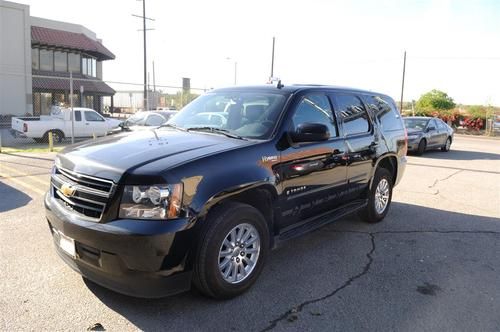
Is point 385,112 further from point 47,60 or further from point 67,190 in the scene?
point 47,60

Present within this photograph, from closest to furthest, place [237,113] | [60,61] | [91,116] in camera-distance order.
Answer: [237,113] → [91,116] → [60,61]

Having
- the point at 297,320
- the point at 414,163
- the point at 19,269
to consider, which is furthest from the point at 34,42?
the point at 297,320

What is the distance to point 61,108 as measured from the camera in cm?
2134

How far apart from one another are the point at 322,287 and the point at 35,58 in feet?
113

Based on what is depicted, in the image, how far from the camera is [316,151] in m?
4.59

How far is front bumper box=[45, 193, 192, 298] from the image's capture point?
10.2 feet

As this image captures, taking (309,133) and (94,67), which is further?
(94,67)

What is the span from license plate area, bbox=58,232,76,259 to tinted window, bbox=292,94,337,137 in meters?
2.31

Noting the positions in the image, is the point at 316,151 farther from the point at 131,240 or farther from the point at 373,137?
the point at 131,240

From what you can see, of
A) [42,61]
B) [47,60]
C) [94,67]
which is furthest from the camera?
[94,67]

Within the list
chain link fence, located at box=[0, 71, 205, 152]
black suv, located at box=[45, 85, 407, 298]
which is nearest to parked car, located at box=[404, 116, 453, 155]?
chain link fence, located at box=[0, 71, 205, 152]

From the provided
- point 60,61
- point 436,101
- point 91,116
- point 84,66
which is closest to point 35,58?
point 60,61

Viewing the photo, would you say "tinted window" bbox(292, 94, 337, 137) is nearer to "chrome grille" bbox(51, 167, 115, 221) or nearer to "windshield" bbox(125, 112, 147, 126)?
"chrome grille" bbox(51, 167, 115, 221)

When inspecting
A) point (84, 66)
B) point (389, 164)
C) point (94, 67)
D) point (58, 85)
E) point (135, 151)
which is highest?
point (94, 67)
